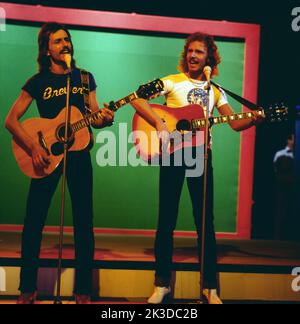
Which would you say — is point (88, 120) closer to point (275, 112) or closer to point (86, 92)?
point (86, 92)

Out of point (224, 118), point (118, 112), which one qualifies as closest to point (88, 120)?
point (224, 118)

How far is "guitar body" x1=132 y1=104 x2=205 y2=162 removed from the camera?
13.8 ft

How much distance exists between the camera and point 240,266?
4.58 metres

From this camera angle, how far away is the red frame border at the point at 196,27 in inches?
246

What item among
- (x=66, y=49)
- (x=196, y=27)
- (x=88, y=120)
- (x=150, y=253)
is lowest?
(x=150, y=253)

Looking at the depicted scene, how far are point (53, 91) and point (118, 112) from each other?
2420 mm

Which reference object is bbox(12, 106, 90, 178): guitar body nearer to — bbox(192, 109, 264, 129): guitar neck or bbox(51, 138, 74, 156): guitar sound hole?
bbox(51, 138, 74, 156): guitar sound hole

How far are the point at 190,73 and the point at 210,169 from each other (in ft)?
2.74

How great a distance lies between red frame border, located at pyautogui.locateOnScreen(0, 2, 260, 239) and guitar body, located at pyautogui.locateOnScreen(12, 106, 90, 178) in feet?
8.06

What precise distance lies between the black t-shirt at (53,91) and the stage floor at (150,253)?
1.33 m

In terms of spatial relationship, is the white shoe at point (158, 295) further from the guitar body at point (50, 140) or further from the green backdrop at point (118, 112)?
the green backdrop at point (118, 112)

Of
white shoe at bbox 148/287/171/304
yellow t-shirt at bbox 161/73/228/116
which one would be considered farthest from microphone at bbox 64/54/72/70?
white shoe at bbox 148/287/171/304

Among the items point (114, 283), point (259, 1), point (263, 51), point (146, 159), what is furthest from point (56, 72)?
point (263, 51)

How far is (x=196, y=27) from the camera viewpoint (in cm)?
638
